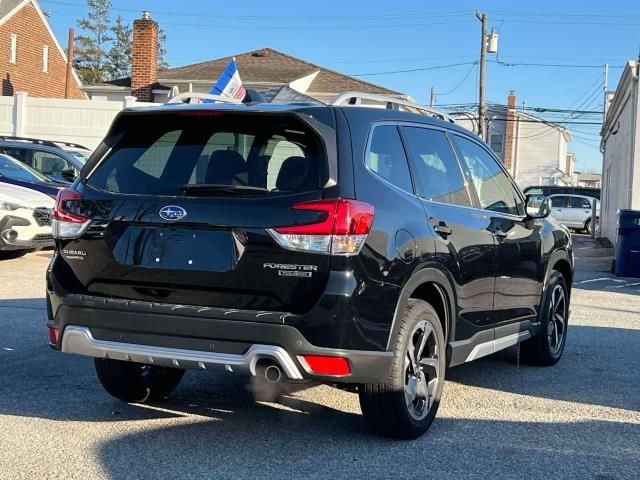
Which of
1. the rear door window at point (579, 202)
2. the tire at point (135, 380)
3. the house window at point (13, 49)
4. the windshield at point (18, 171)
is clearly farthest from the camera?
the house window at point (13, 49)

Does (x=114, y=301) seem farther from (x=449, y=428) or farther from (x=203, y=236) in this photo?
(x=449, y=428)

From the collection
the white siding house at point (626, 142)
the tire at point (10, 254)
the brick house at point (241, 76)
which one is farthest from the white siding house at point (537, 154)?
the tire at point (10, 254)

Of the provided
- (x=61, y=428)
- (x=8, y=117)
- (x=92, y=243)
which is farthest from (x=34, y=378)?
(x=8, y=117)

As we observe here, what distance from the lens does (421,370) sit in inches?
185

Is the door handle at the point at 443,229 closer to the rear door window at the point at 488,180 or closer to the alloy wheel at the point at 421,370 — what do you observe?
the alloy wheel at the point at 421,370

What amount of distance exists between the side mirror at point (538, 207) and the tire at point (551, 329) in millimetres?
687

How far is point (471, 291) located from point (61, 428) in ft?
8.62

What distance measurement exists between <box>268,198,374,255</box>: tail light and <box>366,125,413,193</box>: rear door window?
42 cm

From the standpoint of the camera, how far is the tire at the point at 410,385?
4.31 m

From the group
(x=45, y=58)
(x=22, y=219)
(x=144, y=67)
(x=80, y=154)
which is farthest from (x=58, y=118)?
(x=45, y=58)

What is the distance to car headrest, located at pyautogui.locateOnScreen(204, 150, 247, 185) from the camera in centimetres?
434

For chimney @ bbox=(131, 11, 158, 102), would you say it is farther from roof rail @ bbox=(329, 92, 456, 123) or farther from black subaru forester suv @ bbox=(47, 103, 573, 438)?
black subaru forester suv @ bbox=(47, 103, 573, 438)

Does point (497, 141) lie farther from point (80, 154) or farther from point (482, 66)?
point (80, 154)

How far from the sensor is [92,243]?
173 inches
